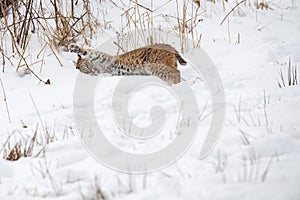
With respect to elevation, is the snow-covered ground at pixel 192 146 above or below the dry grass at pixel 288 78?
below

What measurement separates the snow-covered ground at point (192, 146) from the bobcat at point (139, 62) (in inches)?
5.1

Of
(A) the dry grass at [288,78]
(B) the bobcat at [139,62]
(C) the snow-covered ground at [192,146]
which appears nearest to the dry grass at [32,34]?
(C) the snow-covered ground at [192,146]

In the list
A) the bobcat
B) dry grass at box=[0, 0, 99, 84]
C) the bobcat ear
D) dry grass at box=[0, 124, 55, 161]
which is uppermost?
dry grass at box=[0, 0, 99, 84]

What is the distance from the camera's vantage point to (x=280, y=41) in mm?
4223

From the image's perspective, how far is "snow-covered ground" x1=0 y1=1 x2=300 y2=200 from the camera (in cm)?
181

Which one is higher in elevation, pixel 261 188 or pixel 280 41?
pixel 280 41

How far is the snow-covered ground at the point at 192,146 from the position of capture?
181 centimetres

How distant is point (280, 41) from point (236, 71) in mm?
1001

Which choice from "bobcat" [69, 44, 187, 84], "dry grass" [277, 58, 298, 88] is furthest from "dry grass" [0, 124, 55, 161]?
"dry grass" [277, 58, 298, 88]

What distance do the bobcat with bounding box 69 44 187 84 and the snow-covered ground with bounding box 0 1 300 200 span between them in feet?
0.42

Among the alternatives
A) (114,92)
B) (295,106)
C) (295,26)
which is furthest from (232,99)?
(295,26)

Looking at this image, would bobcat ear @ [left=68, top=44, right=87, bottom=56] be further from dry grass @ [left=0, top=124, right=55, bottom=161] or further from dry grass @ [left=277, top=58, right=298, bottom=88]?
dry grass @ [left=277, top=58, right=298, bottom=88]

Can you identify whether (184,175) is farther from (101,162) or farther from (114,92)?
(114,92)

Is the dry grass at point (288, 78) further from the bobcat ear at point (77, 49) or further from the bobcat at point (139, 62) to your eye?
the bobcat ear at point (77, 49)
